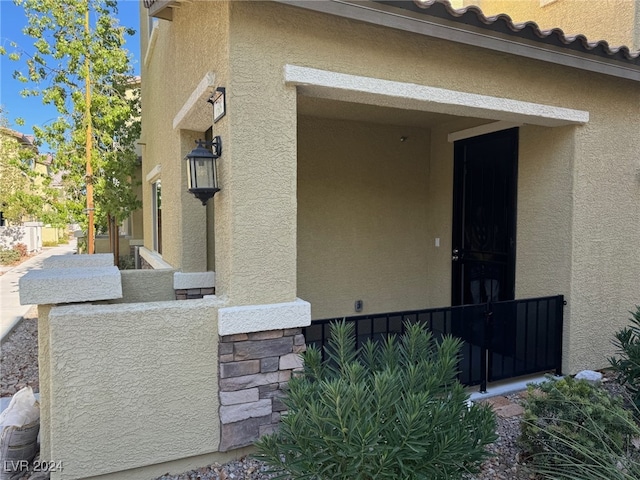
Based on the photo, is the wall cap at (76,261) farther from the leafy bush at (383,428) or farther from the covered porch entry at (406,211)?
the leafy bush at (383,428)

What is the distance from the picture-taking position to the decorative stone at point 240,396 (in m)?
3.52

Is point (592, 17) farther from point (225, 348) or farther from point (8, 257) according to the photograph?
point (8, 257)

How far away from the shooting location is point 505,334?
5.20 meters

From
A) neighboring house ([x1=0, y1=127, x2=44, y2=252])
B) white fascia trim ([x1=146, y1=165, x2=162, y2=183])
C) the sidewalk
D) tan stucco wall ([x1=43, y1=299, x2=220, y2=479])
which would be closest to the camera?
tan stucco wall ([x1=43, y1=299, x2=220, y2=479])

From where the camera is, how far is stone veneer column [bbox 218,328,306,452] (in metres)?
3.53

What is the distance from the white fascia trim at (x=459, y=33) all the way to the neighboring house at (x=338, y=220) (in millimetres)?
20

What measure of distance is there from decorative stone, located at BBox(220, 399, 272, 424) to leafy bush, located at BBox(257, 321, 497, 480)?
0.92 m

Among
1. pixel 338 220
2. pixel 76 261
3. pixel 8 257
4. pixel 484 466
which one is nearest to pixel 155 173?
pixel 76 261

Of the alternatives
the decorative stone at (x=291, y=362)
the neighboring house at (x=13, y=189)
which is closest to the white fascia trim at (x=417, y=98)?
the decorative stone at (x=291, y=362)

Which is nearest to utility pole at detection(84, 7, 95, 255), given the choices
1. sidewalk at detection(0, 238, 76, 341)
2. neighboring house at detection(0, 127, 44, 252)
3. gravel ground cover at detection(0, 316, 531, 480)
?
sidewalk at detection(0, 238, 76, 341)

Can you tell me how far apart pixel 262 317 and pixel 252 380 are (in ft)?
1.81

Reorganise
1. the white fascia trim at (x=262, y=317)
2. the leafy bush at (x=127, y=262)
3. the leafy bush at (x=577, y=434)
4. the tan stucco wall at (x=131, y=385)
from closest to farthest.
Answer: the leafy bush at (x=577, y=434), the tan stucco wall at (x=131, y=385), the white fascia trim at (x=262, y=317), the leafy bush at (x=127, y=262)

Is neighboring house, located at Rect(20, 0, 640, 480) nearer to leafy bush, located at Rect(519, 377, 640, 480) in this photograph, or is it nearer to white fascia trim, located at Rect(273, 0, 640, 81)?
white fascia trim, located at Rect(273, 0, 640, 81)

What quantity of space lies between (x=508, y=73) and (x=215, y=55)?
10.4 feet
